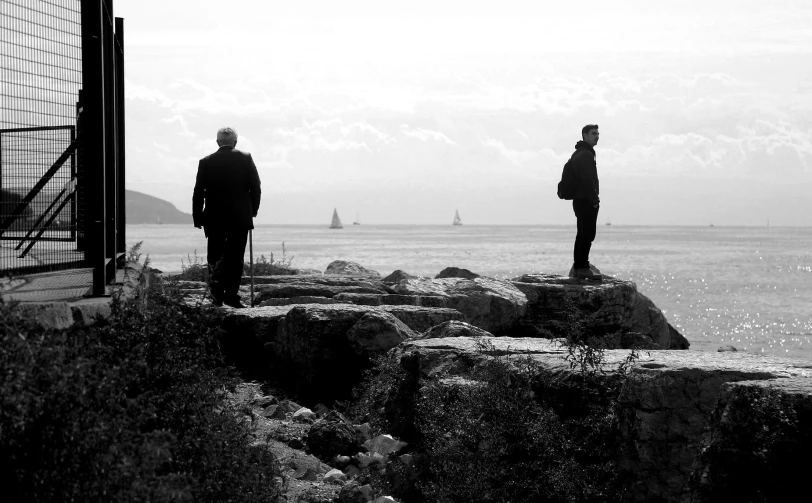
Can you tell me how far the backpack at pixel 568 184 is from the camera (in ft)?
38.9


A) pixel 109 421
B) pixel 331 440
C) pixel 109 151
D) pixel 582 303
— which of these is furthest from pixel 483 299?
pixel 109 421

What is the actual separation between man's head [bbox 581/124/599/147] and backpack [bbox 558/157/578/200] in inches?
13.7

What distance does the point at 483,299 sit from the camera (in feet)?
35.2

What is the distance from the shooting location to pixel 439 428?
6258 millimetres

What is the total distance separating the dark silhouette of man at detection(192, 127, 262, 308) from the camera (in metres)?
9.93

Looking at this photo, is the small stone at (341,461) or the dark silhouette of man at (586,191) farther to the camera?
the dark silhouette of man at (586,191)

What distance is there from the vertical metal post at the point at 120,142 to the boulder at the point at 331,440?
11.5 feet

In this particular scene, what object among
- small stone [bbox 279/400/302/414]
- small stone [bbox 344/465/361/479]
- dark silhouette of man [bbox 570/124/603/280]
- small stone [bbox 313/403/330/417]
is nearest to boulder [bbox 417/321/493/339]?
small stone [bbox 313/403/330/417]

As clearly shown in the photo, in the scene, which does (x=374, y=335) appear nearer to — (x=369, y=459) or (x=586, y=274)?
(x=369, y=459)

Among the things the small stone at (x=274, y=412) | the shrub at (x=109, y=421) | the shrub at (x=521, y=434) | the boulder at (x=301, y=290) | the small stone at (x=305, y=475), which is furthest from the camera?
the boulder at (x=301, y=290)

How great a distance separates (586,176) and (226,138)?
14.2 ft

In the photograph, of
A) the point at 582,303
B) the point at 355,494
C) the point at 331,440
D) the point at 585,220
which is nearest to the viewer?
the point at 355,494

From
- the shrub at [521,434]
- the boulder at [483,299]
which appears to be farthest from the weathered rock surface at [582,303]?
the shrub at [521,434]

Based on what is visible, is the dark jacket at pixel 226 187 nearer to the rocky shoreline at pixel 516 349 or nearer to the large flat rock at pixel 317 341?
the rocky shoreline at pixel 516 349
